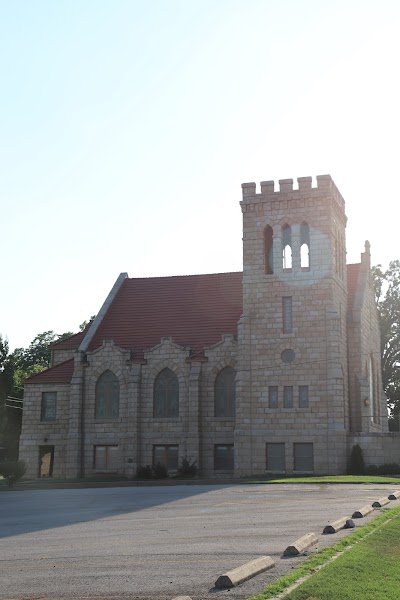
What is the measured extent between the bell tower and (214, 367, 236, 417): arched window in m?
1.94

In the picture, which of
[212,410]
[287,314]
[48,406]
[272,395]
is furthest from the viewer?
[48,406]

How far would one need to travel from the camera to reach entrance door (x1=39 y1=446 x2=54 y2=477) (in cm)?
4706

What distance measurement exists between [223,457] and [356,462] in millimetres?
7799

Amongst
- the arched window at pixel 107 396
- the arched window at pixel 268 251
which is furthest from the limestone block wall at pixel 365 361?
the arched window at pixel 107 396

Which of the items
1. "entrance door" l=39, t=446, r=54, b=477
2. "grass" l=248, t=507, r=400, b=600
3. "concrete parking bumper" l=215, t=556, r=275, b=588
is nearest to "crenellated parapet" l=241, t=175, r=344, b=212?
"entrance door" l=39, t=446, r=54, b=477

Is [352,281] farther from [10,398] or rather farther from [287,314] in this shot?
[10,398]

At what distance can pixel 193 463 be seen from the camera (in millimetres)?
42781

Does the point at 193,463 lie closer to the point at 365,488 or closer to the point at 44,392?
the point at 44,392

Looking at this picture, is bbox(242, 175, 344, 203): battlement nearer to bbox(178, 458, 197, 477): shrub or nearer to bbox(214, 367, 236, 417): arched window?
bbox(214, 367, 236, 417): arched window

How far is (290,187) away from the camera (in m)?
43.9

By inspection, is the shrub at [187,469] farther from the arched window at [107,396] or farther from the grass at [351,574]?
the grass at [351,574]

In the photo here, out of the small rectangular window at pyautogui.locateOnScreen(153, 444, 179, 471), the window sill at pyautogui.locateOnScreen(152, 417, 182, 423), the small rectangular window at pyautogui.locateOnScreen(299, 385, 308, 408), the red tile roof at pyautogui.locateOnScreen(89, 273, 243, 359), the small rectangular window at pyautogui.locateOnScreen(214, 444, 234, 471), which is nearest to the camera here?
the small rectangular window at pyautogui.locateOnScreen(299, 385, 308, 408)

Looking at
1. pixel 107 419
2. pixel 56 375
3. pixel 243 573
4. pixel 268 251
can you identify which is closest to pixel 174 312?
pixel 268 251

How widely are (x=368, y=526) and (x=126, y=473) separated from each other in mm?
31425
